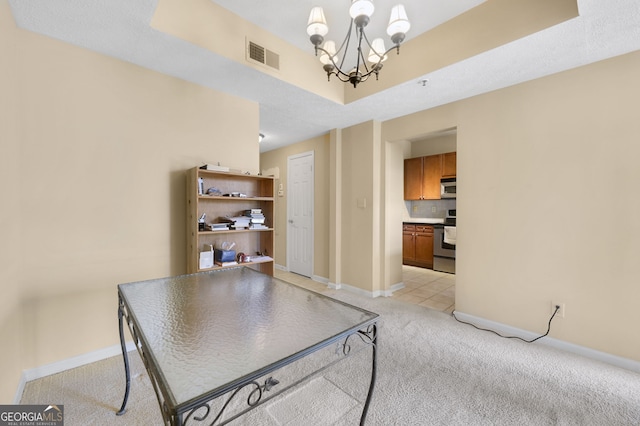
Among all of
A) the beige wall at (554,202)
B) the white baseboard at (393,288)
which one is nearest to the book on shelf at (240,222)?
the white baseboard at (393,288)

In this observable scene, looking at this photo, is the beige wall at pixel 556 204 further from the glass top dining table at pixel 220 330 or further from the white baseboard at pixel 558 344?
the glass top dining table at pixel 220 330

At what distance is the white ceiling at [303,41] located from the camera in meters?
1.69

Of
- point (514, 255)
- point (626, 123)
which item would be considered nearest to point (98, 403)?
point (514, 255)

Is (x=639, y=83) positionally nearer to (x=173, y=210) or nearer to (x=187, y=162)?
(x=187, y=162)

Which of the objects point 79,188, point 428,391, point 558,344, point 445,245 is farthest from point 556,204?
point 79,188

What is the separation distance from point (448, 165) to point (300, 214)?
302 cm

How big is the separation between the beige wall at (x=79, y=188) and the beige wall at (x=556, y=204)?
3.05m

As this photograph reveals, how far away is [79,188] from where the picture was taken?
79.4 inches

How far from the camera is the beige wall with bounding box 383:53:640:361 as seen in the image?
6.88 ft

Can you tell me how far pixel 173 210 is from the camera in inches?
98.3

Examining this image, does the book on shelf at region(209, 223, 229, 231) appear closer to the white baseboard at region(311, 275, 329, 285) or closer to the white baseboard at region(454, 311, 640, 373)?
the white baseboard at region(311, 275, 329, 285)

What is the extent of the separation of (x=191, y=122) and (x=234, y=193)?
2.63 feet

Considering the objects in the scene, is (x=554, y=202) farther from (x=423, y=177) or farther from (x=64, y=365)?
(x=64, y=365)
